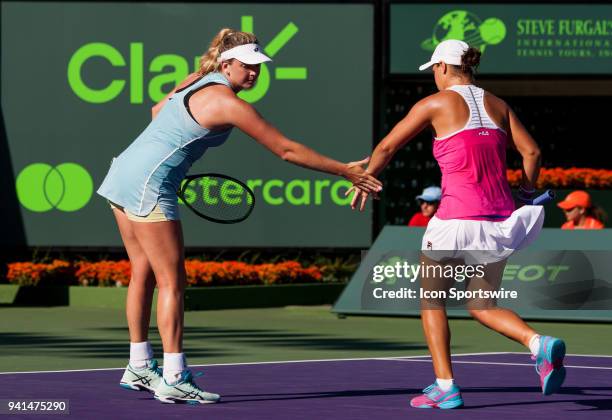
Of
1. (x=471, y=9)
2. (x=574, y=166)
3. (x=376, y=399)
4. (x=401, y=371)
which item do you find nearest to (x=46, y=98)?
(x=471, y=9)

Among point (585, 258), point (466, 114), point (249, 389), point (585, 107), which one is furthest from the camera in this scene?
point (585, 107)

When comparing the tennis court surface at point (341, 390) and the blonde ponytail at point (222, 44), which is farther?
the blonde ponytail at point (222, 44)

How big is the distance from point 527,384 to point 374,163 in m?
2.39

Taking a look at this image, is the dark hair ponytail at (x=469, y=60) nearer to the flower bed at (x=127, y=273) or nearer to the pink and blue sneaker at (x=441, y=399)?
the pink and blue sneaker at (x=441, y=399)

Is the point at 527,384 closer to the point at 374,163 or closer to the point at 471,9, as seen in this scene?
the point at 374,163

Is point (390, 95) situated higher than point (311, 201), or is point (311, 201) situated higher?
point (390, 95)

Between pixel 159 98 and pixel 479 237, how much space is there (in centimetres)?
1482

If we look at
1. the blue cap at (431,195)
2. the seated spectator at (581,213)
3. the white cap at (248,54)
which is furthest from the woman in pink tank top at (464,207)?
the blue cap at (431,195)

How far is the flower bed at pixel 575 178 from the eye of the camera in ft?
77.6

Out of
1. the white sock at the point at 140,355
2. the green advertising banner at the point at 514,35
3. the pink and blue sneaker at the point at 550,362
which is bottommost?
the white sock at the point at 140,355

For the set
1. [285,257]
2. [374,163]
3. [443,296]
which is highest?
[374,163]

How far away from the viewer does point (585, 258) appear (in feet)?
56.0

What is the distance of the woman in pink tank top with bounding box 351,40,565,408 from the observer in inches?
372

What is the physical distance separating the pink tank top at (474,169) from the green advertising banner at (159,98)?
14.1 metres
